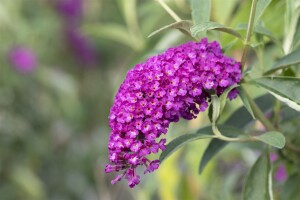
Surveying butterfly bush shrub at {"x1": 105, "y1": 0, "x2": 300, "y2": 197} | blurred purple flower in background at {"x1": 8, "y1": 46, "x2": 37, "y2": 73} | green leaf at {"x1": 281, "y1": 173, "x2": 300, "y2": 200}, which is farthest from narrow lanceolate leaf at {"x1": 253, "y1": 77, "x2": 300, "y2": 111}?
blurred purple flower in background at {"x1": 8, "y1": 46, "x2": 37, "y2": 73}

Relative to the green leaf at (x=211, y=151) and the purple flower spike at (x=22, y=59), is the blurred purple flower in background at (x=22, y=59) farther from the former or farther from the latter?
the green leaf at (x=211, y=151)

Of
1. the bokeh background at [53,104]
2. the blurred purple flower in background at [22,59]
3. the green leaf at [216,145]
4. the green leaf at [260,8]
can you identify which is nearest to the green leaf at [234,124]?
the green leaf at [216,145]

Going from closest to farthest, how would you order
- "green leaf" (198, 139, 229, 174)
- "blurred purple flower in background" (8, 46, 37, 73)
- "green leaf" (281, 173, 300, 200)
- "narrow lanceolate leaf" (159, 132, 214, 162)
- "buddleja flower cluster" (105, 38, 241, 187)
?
"buddleja flower cluster" (105, 38, 241, 187)
"narrow lanceolate leaf" (159, 132, 214, 162)
"green leaf" (198, 139, 229, 174)
"green leaf" (281, 173, 300, 200)
"blurred purple flower in background" (8, 46, 37, 73)

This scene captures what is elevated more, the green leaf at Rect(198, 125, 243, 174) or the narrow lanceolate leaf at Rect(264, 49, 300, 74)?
the narrow lanceolate leaf at Rect(264, 49, 300, 74)

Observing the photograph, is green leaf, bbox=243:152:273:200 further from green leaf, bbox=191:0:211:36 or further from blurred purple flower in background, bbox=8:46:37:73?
blurred purple flower in background, bbox=8:46:37:73

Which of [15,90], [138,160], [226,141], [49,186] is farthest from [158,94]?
[49,186]

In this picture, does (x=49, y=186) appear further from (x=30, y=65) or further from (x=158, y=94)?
(x=158, y=94)

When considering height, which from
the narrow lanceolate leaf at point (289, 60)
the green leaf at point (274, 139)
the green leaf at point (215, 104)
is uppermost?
the narrow lanceolate leaf at point (289, 60)
